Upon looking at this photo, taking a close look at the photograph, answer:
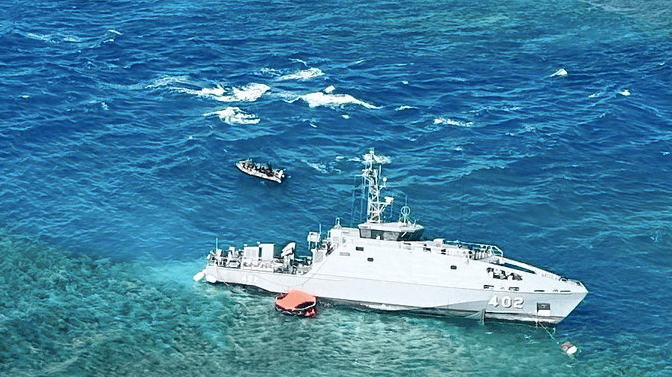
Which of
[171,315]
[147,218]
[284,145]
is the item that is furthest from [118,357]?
[284,145]

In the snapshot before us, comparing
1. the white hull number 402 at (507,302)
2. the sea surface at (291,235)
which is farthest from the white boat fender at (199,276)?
the white hull number 402 at (507,302)

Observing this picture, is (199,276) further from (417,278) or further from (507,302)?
(507,302)

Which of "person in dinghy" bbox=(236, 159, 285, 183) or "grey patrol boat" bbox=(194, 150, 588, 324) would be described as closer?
"grey patrol boat" bbox=(194, 150, 588, 324)

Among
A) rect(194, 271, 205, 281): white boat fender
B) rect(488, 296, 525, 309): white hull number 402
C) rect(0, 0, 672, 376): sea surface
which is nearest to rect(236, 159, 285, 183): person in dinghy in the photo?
rect(0, 0, 672, 376): sea surface

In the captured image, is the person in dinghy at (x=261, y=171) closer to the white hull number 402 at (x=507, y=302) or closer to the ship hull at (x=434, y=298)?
the ship hull at (x=434, y=298)

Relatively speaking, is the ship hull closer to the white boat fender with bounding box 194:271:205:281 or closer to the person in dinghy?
the white boat fender with bounding box 194:271:205:281

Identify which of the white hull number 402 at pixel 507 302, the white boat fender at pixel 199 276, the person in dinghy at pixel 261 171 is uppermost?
the person in dinghy at pixel 261 171

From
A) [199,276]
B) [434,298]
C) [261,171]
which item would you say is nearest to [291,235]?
[199,276]

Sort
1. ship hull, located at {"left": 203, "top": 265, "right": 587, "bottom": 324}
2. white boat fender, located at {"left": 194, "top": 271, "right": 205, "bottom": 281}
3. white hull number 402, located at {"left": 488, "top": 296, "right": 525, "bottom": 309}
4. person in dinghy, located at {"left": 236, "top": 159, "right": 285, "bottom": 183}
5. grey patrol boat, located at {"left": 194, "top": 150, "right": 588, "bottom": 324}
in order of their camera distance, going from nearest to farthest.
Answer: grey patrol boat, located at {"left": 194, "top": 150, "right": 588, "bottom": 324}, ship hull, located at {"left": 203, "top": 265, "right": 587, "bottom": 324}, white hull number 402, located at {"left": 488, "top": 296, "right": 525, "bottom": 309}, white boat fender, located at {"left": 194, "top": 271, "right": 205, "bottom": 281}, person in dinghy, located at {"left": 236, "top": 159, "right": 285, "bottom": 183}

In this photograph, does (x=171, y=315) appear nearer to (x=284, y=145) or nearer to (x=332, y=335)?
(x=332, y=335)
